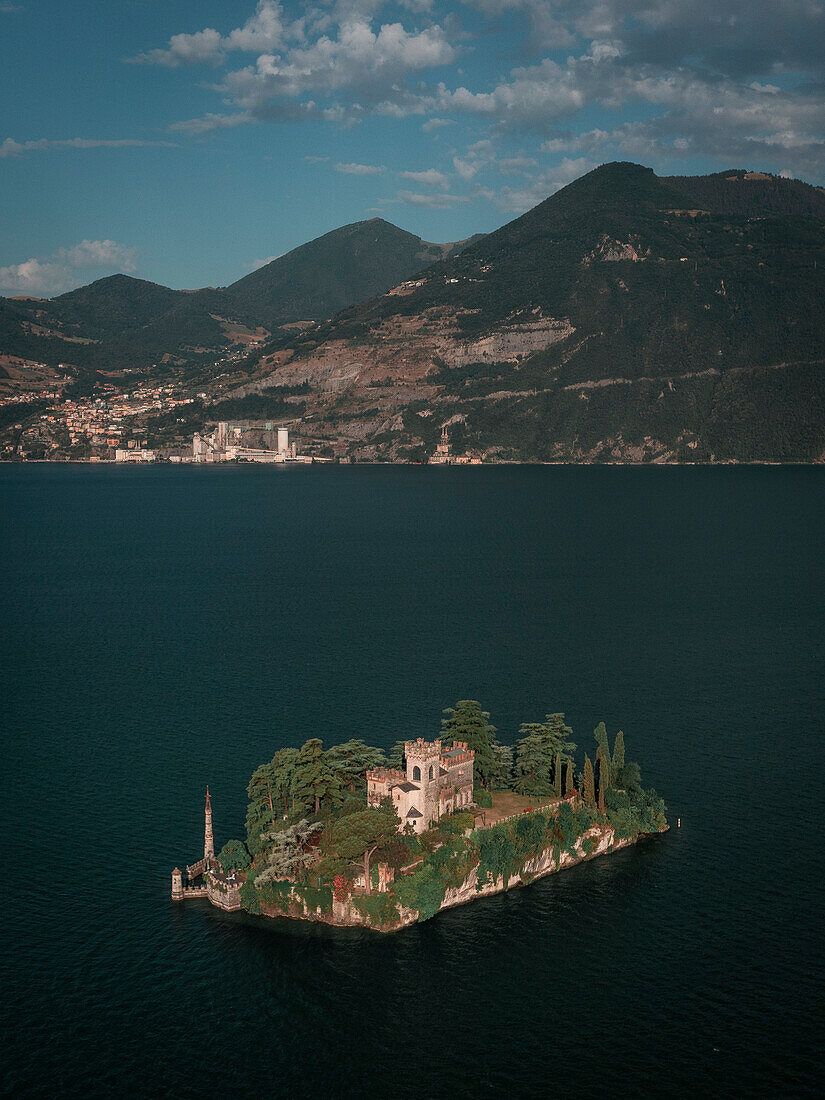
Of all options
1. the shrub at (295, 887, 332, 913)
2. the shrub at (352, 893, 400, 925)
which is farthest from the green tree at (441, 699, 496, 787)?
the shrub at (295, 887, 332, 913)

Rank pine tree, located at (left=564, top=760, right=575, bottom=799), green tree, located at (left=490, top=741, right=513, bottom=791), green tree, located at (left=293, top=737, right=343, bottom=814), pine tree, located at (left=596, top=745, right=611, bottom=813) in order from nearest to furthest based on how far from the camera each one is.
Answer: green tree, located at (left=293, top=737, right=343, bottom=814) → pine tree, located at (left=596, top=745, right=611, bottom=813) → pine tree, located at (left=564, top=760, right=575, bottom=799) → green tree, located at (left=490, top=741, right=513, bottom=791)

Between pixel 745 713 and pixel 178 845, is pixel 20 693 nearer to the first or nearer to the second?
pixel 178 845

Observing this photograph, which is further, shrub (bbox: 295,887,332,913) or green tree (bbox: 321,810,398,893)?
green tree (bbox: 321,810,398,893)

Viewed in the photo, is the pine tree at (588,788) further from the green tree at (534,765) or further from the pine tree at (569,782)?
the green tree at (534,765)

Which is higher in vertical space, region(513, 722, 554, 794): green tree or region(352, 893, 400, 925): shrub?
region(513, 722, 554, 794): green tree

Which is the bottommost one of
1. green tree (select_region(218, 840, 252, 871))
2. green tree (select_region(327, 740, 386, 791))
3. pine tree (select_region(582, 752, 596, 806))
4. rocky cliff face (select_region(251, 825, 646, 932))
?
rocky cliff face (select_region(251, 825, 646, 932))

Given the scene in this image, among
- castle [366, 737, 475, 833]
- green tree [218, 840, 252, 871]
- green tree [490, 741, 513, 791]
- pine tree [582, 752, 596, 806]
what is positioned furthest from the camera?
green tree [490, 741, 513, 791]

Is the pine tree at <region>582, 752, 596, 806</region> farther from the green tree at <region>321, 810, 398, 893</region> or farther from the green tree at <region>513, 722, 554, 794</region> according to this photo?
the green tree at <region>321, 810, 398, 893</region>

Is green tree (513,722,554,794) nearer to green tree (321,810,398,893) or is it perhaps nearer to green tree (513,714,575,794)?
green tree (513,714,575,794)
